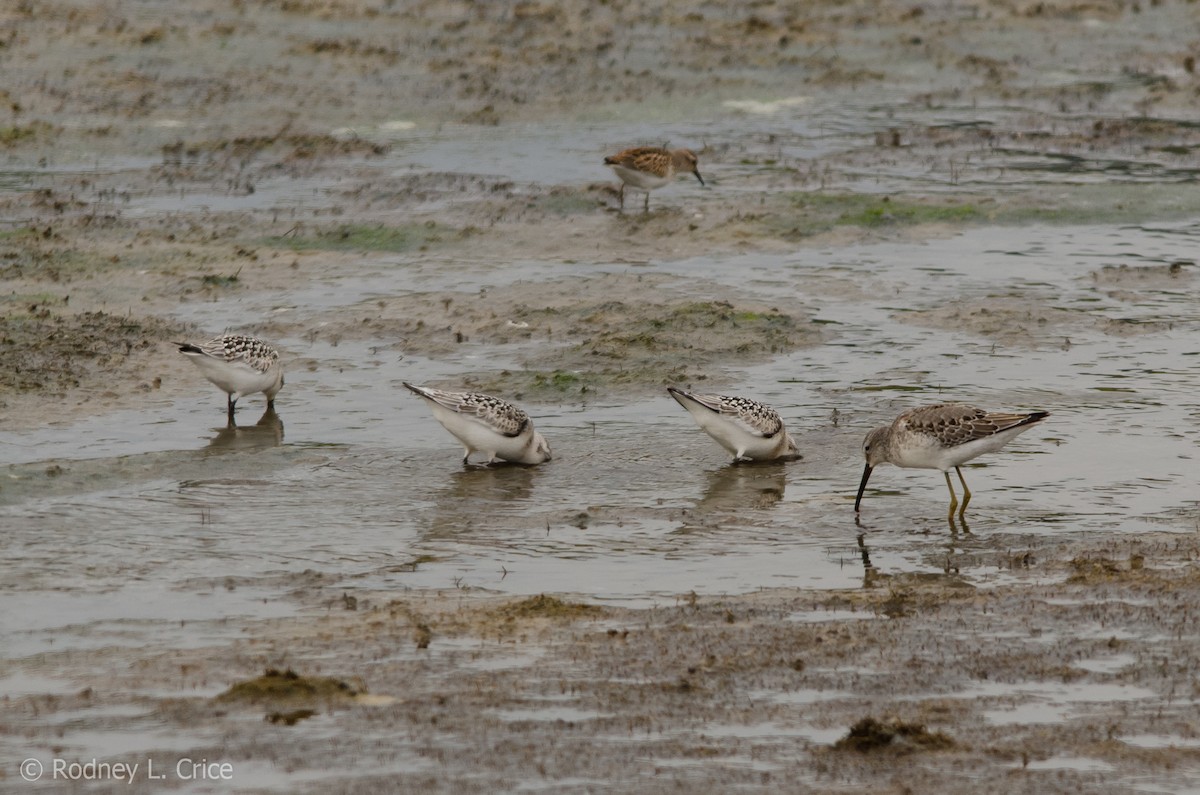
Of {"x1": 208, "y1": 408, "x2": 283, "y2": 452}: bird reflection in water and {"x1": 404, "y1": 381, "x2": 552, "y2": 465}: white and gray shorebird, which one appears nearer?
{"x1": 404, "y1": 381, "x2": 552, "y2": 465}: white and gray shorebird

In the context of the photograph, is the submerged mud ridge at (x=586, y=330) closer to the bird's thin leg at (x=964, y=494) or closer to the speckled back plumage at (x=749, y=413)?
the speckled back plumage at (x=749, y=413)

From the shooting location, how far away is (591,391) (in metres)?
14.3

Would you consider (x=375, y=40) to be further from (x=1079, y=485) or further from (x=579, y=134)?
(x=1079, y=485)

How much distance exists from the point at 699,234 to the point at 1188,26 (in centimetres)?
1384

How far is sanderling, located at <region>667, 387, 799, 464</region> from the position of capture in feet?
41.4

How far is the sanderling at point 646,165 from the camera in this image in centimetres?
1917

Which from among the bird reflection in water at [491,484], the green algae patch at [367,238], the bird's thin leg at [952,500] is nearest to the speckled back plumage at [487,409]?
the bird reflection in water at [491,484]

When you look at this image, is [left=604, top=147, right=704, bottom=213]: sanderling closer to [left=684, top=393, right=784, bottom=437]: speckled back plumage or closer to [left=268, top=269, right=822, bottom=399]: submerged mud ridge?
[left=268, top=269, right=822, bottom=399]: submerged mud ridge

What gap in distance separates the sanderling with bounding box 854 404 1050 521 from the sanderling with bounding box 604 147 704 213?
7.83 m

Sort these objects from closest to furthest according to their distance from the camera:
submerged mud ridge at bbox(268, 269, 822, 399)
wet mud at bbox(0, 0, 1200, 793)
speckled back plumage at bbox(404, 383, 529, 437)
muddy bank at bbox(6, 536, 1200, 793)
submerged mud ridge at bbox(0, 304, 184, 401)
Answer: muddy bank at bbox(6, 536, 1200, 793) → wet mud at bbox(0, 0, 1200, 793) → speckled back plumage at bbox(404, 383, 529, 437) → submerged mud ridge at bbox(0, 304, 184, 401) → submerged mud ridge at bbox(268, 269, 822, 399)

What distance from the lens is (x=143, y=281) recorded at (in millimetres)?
17016

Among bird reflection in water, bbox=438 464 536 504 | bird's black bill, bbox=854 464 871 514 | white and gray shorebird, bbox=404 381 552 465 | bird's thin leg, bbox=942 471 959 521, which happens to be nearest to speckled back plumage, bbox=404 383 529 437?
white and gray shorebird, bbox=404 381 552 465

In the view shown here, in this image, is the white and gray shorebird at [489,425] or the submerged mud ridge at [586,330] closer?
the white and gray shorebird at [489,425]

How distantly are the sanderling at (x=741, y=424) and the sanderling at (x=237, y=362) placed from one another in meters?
3.07
